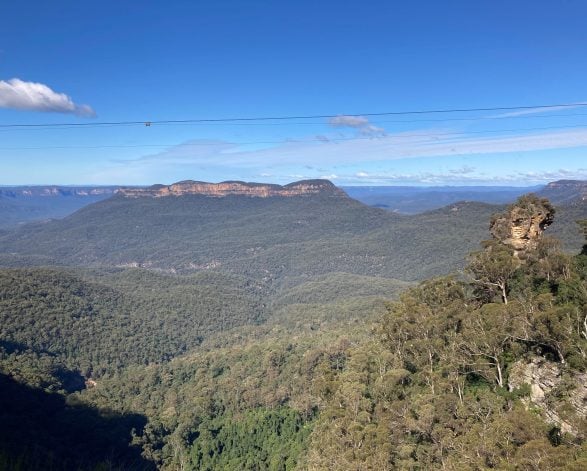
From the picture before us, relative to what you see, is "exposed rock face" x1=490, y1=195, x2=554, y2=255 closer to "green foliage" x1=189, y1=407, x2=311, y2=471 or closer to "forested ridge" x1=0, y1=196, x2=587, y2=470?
"forested ridge" x1=0, y1=196, x2=587, y2=470

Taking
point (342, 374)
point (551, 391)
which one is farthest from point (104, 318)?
point (551, 391)

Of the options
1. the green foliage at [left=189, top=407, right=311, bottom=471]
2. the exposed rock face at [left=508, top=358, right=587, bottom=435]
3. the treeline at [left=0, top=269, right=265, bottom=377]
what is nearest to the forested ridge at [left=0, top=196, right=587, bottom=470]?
the exposed rock face at [left=508, top=358, right=587, bottom=435]

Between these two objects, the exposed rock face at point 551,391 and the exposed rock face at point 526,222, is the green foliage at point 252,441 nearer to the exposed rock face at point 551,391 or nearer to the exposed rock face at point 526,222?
the exposed rock face at point 551,391

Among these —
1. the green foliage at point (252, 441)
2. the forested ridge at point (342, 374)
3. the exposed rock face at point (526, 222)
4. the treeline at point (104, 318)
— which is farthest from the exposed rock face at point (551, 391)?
the treeline at point (104, 318)

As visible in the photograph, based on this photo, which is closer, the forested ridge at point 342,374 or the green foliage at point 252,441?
the forested ridge at point 342,374

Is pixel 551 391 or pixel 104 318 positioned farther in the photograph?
pixel 104 318

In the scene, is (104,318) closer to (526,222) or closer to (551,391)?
(526,222)

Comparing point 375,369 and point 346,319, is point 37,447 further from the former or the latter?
point 346,319
